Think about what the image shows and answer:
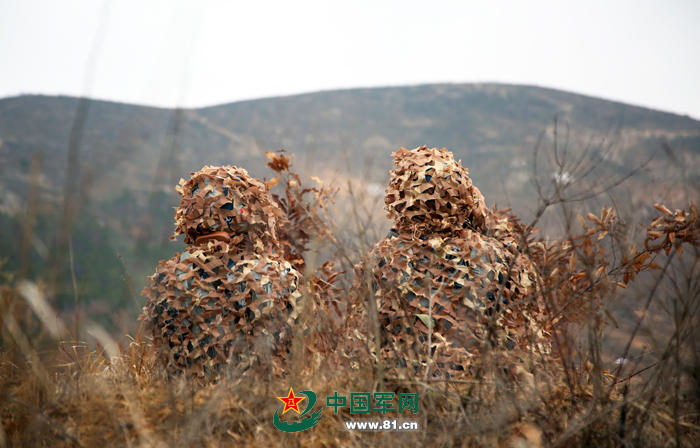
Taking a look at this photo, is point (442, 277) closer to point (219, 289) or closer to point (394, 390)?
point (394, 390)

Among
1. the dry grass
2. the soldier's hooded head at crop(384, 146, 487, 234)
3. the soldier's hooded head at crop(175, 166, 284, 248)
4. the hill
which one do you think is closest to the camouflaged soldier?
the soldier's hooded head at crop(175, 166, 284, 248)

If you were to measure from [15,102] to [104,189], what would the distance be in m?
20.8

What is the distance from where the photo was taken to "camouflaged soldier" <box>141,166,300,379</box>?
6.69 ft

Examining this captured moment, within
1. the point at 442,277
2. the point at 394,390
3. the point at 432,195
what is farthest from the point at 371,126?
the point at 394,390

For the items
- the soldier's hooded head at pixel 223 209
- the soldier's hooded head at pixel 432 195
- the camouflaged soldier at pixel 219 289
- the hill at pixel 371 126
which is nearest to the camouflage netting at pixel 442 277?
the soldier's hooded head at pixel 432 195

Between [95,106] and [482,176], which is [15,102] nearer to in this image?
[95,106]

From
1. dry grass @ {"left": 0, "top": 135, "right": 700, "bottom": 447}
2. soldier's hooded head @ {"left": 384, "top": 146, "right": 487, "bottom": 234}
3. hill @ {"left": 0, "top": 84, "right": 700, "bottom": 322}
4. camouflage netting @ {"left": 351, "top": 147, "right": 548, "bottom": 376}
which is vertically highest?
hill @ {"left": 0, "top": 84, "right": 700, "bottom": 322}

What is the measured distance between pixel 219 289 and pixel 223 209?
38 cm

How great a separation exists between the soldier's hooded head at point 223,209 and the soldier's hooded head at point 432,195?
0.65 m

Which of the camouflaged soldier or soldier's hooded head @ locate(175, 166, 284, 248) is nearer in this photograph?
the camouflaged soldier

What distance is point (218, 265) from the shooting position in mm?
2115

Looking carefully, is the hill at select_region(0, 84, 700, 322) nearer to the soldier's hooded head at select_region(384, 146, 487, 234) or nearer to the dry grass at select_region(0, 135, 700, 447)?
the soldier's hooded head at select_region(384, 146, 487, 234)

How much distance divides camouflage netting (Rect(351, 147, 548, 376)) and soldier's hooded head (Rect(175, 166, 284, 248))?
0.58 metres

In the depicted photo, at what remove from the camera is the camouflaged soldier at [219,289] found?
2039mm
